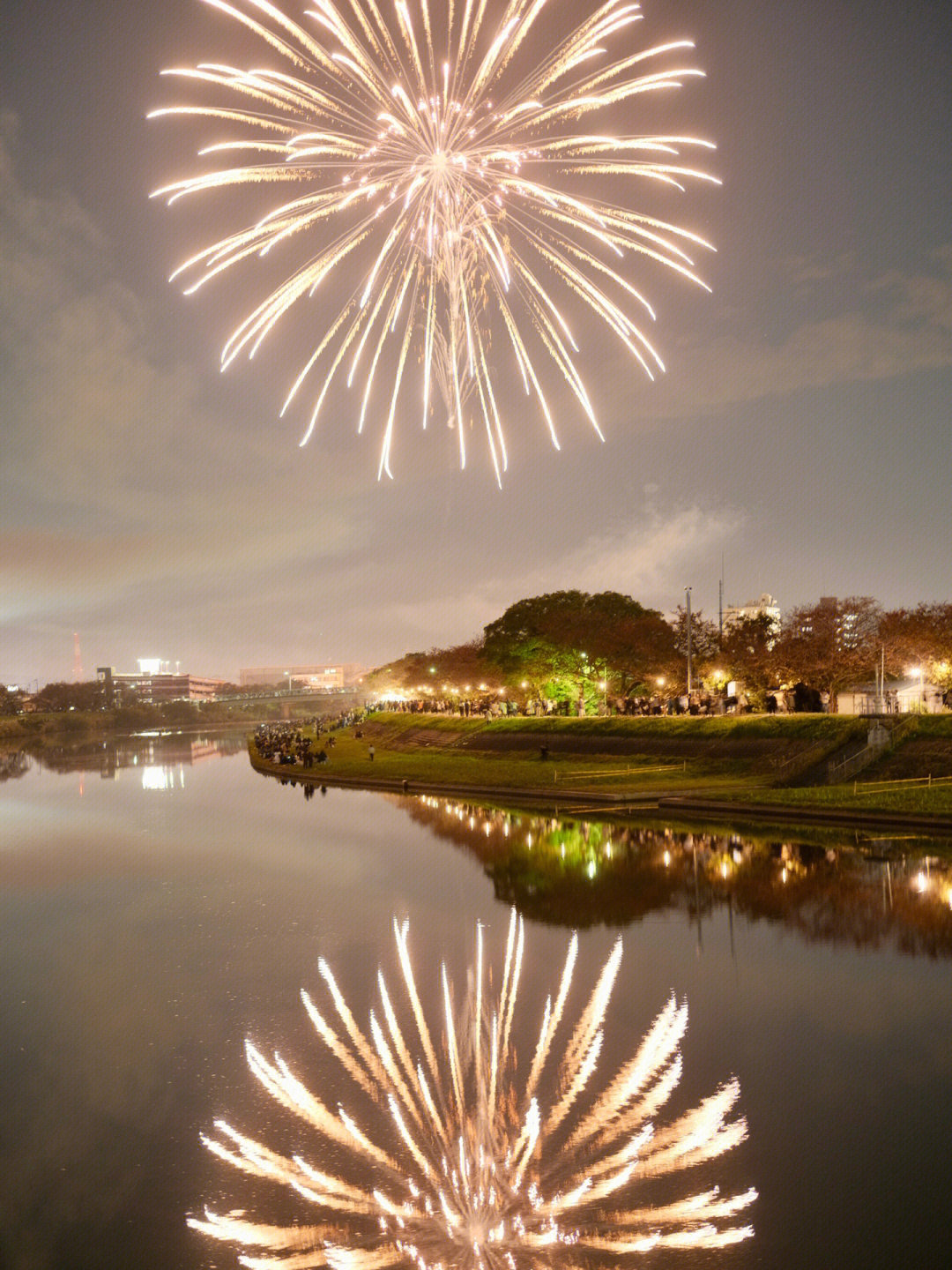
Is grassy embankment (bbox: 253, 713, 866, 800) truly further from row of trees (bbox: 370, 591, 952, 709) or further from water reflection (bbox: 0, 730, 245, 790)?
water reflection (bbox: 0, 730, 245, 790)

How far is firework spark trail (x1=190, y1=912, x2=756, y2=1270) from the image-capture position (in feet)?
30.0

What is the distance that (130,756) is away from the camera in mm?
110125

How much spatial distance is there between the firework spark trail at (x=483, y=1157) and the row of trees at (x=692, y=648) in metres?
45.6

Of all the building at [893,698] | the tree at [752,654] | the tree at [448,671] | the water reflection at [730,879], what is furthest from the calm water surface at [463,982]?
the tree at [448,671]

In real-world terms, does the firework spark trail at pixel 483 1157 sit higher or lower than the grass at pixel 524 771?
lower

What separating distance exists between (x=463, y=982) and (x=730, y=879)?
1011 cm

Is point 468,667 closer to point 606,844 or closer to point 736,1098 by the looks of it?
point 606,844

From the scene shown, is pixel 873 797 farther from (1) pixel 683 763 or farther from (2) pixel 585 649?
(2) pixel 585 649

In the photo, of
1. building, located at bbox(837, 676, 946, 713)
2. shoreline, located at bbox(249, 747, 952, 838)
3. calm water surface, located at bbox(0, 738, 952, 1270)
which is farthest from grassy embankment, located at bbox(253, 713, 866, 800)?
calm water surface, located at bbox(0, 738, 952, 1270)

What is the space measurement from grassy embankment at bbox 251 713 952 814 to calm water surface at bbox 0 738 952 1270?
7668 millimetres

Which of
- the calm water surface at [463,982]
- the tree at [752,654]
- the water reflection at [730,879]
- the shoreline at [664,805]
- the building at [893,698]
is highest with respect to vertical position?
the tree at [752,654]

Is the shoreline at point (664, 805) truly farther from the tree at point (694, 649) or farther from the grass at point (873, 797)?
the tree at point (694, 649)

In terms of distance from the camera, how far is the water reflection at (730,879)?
66.5 feet

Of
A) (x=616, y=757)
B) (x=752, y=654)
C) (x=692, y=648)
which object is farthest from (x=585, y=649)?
(x=616, y=757)
